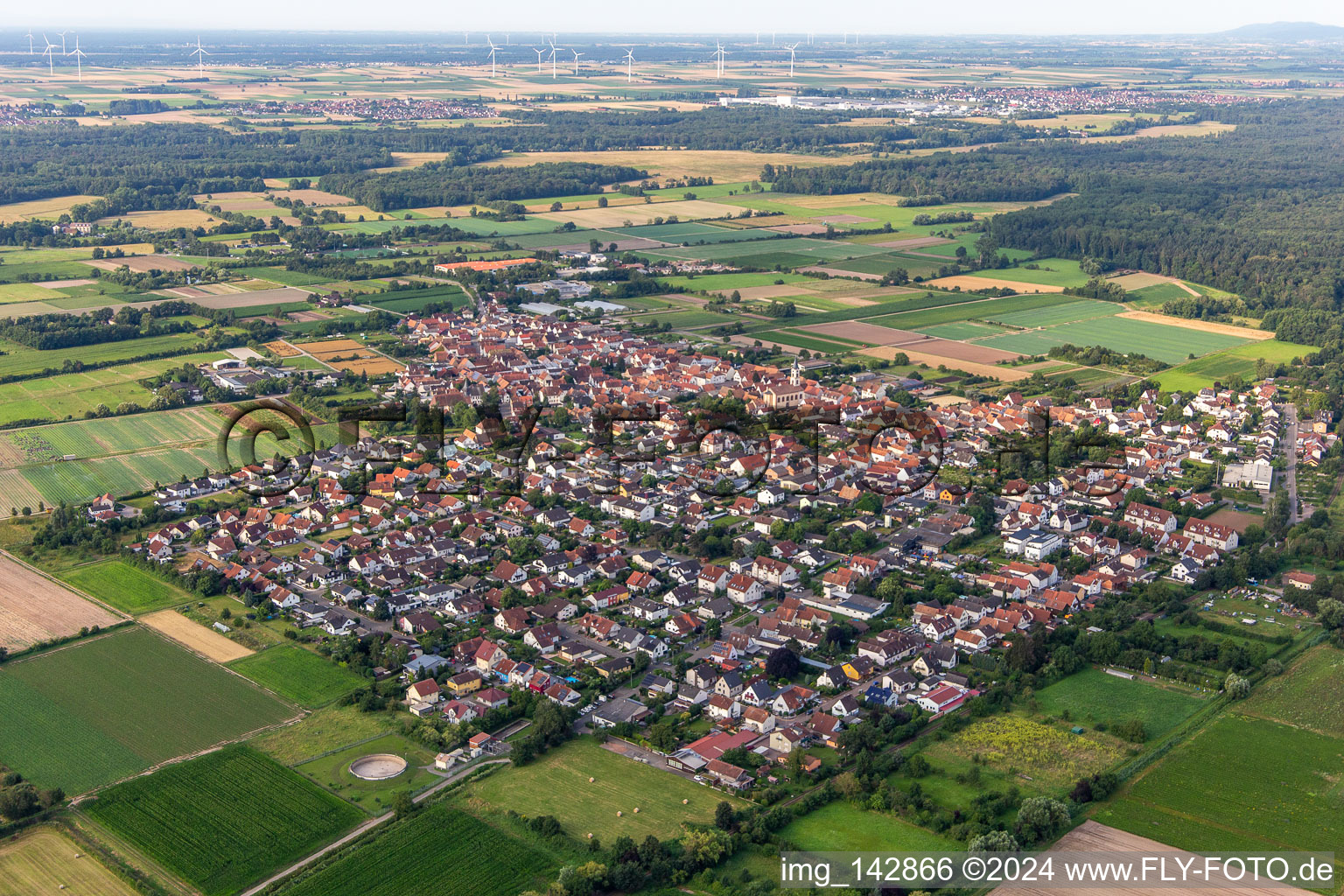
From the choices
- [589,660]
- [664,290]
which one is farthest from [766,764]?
[664,290]

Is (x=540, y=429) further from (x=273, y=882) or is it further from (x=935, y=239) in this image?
(x=935, y=239)

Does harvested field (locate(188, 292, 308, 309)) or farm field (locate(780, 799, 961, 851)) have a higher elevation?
harvested field (locate(188, 292, 308, 309))

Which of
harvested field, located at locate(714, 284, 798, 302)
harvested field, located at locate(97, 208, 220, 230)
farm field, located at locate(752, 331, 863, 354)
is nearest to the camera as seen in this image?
farm field, located at locate(752, 331, 863, 354)

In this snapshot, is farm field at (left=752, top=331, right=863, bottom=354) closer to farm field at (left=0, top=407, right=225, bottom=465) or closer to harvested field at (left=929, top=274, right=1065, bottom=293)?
harvested field at (left=929, top=274, right=1065, bottom=293)

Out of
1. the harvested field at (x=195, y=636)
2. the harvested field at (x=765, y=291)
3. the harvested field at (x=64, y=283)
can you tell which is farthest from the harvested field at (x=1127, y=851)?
the harvested field at (x=64, y=283)

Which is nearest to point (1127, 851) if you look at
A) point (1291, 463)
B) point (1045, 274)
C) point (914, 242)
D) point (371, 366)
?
point (1291, 463)

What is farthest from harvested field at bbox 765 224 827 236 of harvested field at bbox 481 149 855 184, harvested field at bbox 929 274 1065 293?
harvested field at bbox 481 149 855 184
